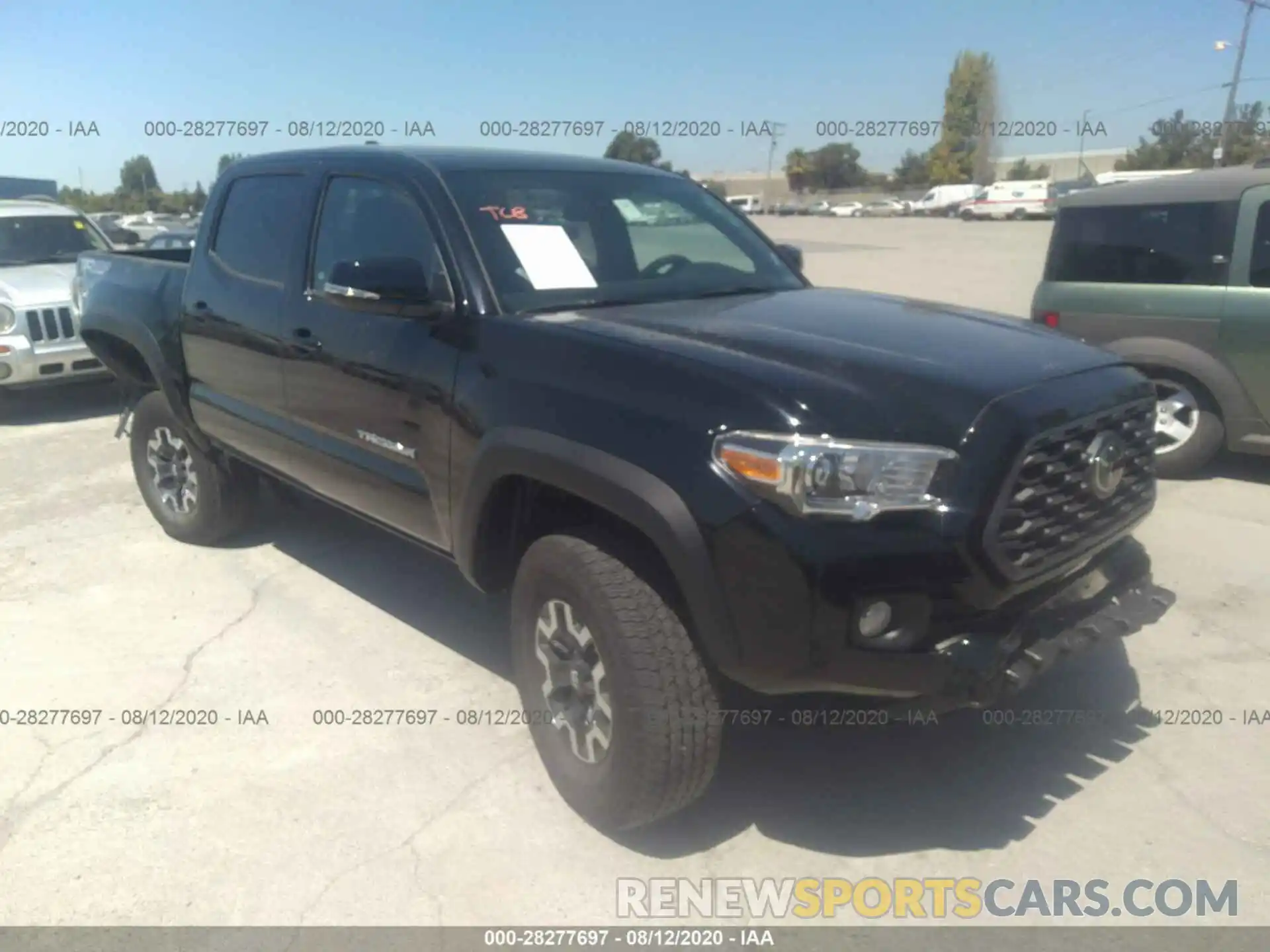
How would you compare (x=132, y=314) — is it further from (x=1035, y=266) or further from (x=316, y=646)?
(x=1035, y=266)

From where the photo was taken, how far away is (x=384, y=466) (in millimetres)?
3828

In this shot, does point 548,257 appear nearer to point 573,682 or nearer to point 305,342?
point 305,342

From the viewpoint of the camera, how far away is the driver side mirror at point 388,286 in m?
3.41

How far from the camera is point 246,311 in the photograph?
4.57m

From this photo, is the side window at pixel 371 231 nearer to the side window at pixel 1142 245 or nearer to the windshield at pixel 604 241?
the windshield at pixel 604 241

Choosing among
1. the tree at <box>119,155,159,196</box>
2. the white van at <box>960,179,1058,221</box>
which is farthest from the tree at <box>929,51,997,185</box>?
the tree at <box>119,155,159,196</box>

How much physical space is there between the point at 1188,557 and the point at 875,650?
3.38 metres

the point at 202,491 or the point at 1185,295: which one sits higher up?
the point at 1185,295

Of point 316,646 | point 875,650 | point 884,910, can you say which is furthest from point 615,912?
point 316,646

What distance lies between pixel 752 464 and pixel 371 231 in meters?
2.08

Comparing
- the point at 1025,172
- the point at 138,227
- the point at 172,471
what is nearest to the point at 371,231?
the point at 172,471

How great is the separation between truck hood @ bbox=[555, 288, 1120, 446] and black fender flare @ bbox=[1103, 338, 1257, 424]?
3.26 metres

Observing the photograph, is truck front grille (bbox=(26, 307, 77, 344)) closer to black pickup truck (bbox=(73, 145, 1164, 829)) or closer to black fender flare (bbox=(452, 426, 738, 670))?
black pickup truck (bbox=(73, 145, 1164, 829))

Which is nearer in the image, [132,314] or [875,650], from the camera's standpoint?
[875,650]
